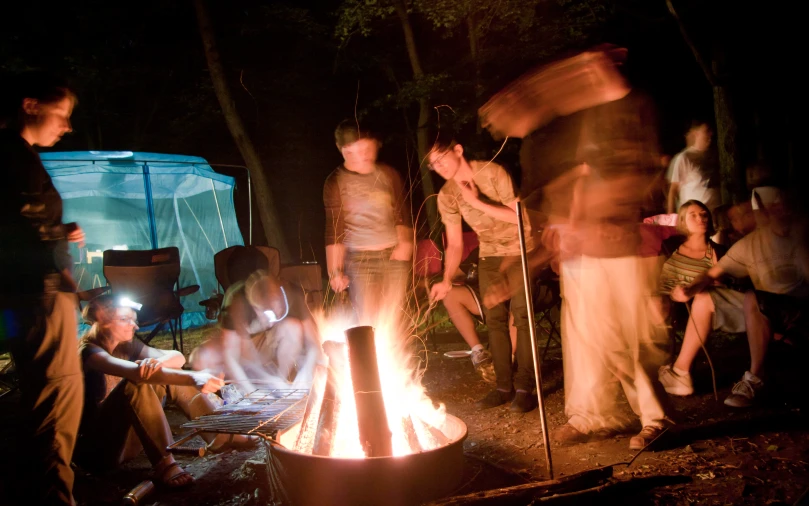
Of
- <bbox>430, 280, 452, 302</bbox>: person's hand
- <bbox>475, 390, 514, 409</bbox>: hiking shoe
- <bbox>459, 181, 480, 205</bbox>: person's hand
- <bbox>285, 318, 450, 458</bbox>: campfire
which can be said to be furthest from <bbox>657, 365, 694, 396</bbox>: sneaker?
<bbox>285, 318, 450, 458</bbox>: campfire

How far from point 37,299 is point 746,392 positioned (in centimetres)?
399

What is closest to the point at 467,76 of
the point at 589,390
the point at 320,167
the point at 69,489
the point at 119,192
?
the point at 320,167

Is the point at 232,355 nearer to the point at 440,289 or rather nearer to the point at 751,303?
the point at 440,289

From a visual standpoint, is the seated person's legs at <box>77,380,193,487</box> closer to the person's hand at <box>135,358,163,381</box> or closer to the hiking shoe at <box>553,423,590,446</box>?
the person's hand at <box>135,358,163,381</box>

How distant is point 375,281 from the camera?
4.32 m

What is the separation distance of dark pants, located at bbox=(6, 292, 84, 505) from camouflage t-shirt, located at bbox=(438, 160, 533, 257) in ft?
8.43

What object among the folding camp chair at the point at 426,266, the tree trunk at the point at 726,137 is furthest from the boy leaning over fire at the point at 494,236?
the tree trunk at the point at 726,137

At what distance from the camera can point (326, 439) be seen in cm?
280

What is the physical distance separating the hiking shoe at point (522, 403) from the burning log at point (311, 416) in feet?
5.30

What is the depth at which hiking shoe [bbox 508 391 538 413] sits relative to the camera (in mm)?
4020

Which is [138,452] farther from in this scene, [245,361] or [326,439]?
[326,439]

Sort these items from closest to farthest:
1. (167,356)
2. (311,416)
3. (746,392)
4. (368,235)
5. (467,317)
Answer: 1. (311,416)
2. (746,392)
3. (167,356)
4. (368,235)
5. (467,317)

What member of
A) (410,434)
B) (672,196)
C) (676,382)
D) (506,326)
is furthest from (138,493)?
(672,196)

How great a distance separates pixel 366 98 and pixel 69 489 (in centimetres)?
1820
